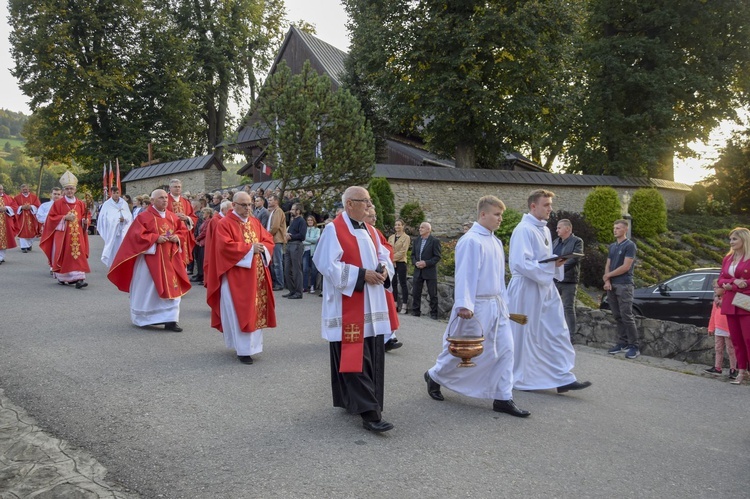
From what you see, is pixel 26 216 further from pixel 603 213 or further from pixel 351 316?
pixel 603 213

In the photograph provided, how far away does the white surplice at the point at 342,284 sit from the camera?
5.29 metres

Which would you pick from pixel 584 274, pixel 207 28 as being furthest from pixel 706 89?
pixel 207 28

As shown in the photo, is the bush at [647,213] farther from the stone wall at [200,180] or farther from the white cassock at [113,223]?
the white cassock at [113,223]

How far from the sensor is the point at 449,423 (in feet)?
18.1

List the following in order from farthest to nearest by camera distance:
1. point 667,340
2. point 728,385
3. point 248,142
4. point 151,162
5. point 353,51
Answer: point 248,142 < point 151,162 < point 353,51 < point 667,340 < point 728,385

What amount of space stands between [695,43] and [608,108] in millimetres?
→ 5015

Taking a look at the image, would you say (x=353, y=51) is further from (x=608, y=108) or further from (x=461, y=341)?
(x=461, y=341)

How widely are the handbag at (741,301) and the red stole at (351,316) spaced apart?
435 centimetres

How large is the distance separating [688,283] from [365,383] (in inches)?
345

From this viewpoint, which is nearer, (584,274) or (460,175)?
(584,274)

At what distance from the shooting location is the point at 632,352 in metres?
9.58

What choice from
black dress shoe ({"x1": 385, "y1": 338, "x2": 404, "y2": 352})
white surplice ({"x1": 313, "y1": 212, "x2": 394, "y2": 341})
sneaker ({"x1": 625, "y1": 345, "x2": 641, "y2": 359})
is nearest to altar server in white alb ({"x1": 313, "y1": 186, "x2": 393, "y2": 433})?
white surplice ({"x1": 313, "y1": 212, "x2": 394, "y2": 341})

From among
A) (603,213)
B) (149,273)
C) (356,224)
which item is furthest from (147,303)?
(603,213)

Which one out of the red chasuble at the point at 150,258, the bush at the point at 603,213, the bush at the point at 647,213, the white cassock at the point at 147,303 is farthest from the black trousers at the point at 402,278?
the bush at the point at 647,213
